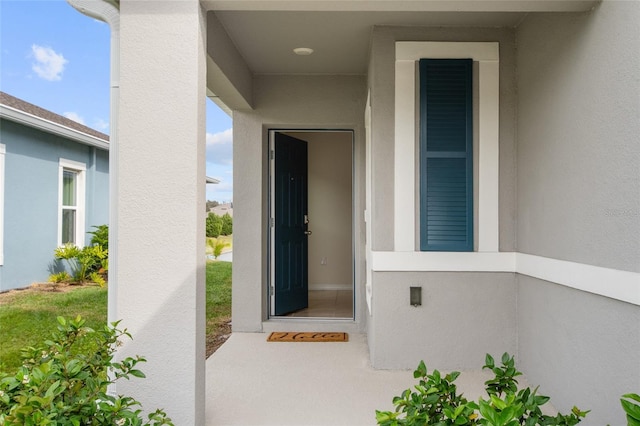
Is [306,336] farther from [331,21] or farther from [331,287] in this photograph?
[331,287]

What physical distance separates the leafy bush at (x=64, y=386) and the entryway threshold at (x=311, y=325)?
3.16 metres

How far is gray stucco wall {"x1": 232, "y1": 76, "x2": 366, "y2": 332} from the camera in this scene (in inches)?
211

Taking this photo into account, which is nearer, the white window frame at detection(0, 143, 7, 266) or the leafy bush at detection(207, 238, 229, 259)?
the white window frame at detection(0, 143, 7, 266)

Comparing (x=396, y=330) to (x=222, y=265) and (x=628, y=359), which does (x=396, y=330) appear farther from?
Result: (x=222, y=265)

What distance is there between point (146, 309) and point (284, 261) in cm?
342

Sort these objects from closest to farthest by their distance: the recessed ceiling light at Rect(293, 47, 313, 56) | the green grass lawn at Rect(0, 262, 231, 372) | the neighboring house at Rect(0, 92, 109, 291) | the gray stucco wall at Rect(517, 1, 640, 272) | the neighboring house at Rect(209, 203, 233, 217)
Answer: the gray stucco wall at Rect(517, 1, 640, 272) → the recessed ceiling light at Rect(293, 47, 313, 56) → the green grass lawn at Rect(0, 262, 231, 372) → the neighboring house at Rect(0, 92, 109, 291) → the neighboring house at Rect(209, 203, 233, 217)

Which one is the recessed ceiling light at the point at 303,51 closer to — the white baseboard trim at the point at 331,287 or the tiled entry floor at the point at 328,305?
the tiled entry floor at the point at 328,305

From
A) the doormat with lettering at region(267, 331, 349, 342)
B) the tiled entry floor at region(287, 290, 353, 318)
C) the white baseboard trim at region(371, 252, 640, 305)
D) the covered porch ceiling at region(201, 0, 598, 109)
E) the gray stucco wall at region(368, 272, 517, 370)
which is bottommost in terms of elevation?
the doormat with lettering at region(267, 331, 349, 342)

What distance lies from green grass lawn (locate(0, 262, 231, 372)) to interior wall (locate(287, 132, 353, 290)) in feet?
5.89

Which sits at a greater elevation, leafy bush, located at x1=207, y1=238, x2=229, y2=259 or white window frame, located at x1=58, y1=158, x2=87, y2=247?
white window frame, located at x1=58, y1=158, x2=87, y2=247

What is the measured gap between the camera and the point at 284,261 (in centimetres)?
596

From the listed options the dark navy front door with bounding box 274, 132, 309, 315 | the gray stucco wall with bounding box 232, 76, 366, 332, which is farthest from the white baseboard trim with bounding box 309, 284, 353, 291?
the gray stucco wall with bounding box 232, 76, 366, 332

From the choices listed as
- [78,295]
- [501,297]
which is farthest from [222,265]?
[501,297]

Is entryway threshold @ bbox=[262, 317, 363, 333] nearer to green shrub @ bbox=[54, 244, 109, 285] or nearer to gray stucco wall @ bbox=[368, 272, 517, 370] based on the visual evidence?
gray stucco wall @ bbox=[368, 272, 517, 370]
